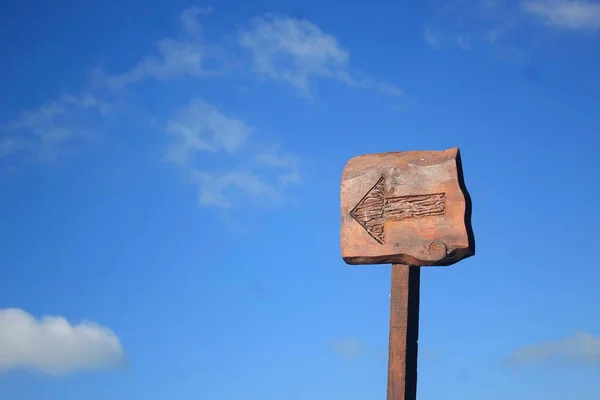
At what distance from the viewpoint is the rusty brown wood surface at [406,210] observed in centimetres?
721

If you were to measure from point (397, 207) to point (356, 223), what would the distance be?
39 centimetres

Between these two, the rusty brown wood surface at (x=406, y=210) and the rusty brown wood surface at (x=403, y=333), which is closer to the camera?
the rusty brown wood surface at (x=406, y=210)

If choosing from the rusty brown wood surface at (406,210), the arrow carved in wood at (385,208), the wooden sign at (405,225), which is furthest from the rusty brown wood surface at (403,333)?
the arrow carved in wood at (385,208)

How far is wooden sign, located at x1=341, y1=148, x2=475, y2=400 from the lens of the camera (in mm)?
7227

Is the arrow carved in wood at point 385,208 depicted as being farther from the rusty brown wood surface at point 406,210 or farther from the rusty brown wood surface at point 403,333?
the rusty brown wood surface at point 403,333

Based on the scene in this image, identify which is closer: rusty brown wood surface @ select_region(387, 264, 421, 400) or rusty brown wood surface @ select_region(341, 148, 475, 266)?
rusty brown wood surface @ select_region(341, 148, 475, 266)

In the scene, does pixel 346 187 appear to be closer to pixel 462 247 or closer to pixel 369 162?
pixel 369 162

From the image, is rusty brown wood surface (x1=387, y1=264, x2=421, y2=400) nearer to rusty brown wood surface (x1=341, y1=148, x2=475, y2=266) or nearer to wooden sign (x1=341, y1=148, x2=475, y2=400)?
wooden sign (x1=341, y1=148, x2=475, y2=400)

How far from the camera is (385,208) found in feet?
24.8

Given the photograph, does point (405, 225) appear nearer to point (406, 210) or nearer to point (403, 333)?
point (406, 210)

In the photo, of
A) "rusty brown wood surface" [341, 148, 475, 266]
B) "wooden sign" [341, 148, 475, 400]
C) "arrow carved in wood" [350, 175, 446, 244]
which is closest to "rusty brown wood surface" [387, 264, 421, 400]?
"wooden sign" [341, 148, 475, 400]

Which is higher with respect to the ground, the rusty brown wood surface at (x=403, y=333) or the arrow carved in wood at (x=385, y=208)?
the arrow carved in wood at (x=385, y=208)

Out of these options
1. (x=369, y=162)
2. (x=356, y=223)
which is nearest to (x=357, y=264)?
(x=356, y=223)

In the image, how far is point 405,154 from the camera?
7.58 meters
